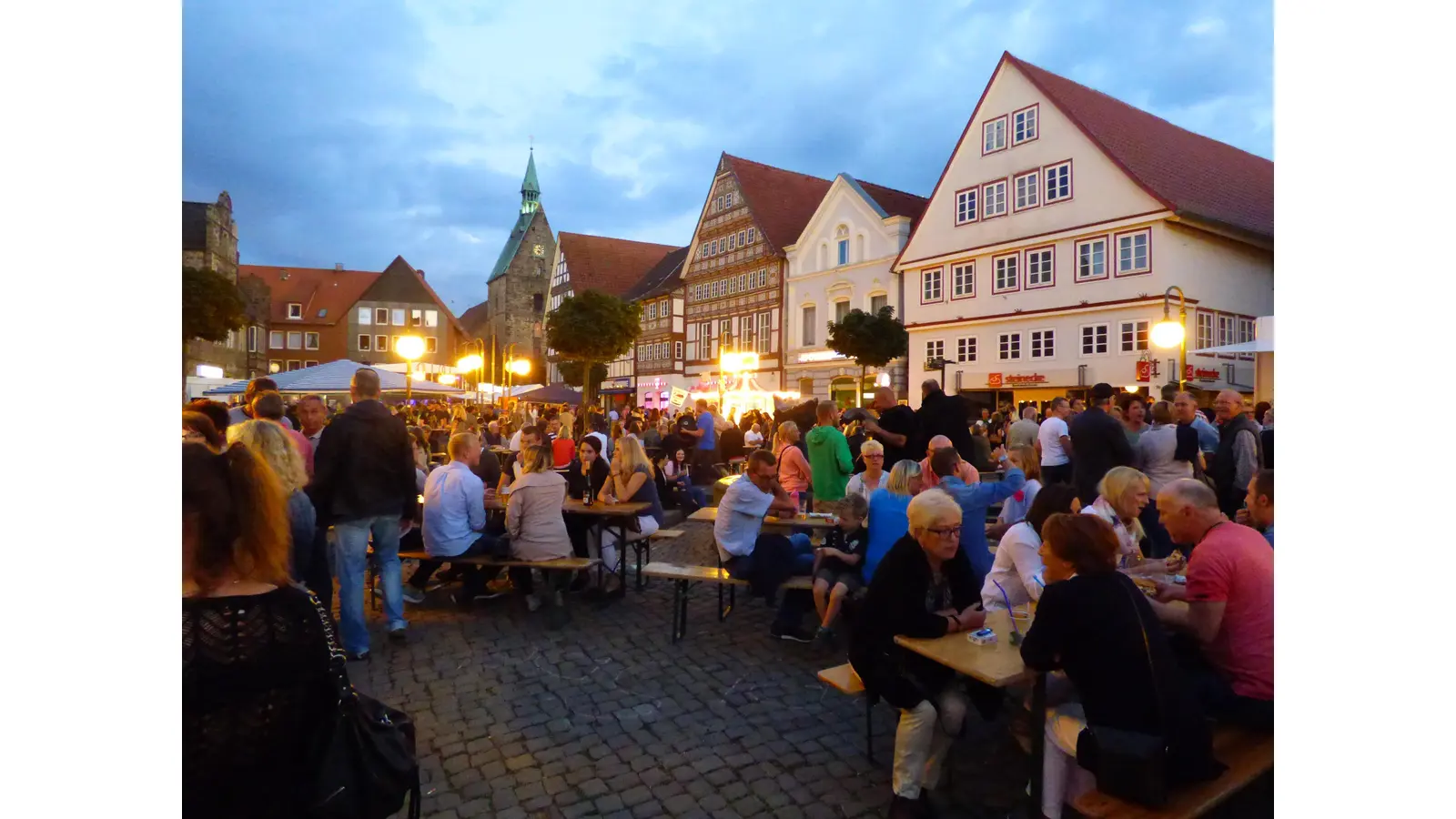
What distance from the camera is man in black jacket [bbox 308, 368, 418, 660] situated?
5.27 meters

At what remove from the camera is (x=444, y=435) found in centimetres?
1428

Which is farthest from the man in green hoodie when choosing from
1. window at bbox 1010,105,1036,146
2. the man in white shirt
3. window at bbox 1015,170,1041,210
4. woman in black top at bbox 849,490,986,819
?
window at bbox 1010,105,1036,146

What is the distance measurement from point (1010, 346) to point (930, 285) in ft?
13.8

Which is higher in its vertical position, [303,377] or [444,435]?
[303,377]

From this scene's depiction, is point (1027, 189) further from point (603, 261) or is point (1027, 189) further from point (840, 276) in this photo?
point (603, 261)

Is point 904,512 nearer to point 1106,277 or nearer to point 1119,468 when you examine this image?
point 1119,468

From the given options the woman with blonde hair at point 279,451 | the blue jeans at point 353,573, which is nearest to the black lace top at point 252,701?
the woman with blonde hair at point 279,451

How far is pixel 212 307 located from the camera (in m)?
22.3

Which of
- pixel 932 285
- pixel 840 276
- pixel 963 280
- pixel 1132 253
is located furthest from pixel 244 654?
pixel 840 276

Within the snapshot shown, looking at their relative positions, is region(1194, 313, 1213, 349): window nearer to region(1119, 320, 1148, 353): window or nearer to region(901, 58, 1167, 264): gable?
region(1119, 320, 1148, 353): window

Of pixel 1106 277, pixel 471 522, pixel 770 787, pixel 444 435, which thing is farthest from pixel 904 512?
pixel 1106 277

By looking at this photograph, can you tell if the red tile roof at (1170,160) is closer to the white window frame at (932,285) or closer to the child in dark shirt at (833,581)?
the white window frame at (932,285)

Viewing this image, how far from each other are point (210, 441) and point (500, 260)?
284 feet

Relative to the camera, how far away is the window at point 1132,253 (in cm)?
2278
